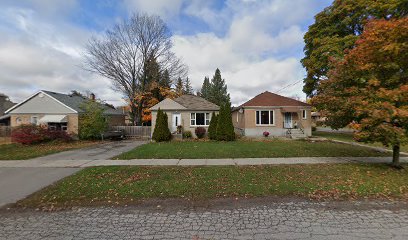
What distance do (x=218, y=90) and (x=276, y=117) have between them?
35.0 m

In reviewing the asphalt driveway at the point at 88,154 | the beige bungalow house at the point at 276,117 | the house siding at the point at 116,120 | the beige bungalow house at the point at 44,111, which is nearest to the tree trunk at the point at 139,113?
the house siding at the point at 116,120

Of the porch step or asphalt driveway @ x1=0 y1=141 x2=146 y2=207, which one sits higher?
the porch step

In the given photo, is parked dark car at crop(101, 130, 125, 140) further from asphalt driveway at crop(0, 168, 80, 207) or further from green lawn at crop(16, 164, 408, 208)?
green lawn at crop(16, 164, 408, 208)

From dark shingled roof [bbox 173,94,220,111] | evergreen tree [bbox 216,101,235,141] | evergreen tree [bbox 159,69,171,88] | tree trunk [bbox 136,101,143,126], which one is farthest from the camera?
evergreen tree [bbox 159,69,171,88]

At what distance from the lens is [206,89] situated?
5725cm

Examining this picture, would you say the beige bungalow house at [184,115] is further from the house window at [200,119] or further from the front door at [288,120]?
the front door at [288,120]

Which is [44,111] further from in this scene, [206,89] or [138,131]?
[206,89]

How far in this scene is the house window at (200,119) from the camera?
812 inches

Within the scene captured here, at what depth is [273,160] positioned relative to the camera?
29.9 ft

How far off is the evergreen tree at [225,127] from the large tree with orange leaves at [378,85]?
9.47 metres

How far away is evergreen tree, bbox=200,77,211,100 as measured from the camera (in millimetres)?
54638

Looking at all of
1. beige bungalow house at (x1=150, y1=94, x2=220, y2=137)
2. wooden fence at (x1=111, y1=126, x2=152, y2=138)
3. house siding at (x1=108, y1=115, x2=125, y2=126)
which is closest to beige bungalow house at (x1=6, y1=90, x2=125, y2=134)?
wooden fence at (x1=111, y1=126, x2=152, y2=138)

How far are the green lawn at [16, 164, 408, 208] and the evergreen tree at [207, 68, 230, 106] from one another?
148 ft

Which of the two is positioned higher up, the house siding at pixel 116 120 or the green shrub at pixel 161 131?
the house siding at pixel 116 120
